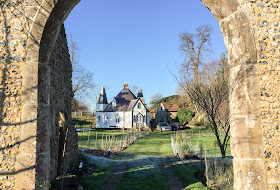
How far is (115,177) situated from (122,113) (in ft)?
90.6

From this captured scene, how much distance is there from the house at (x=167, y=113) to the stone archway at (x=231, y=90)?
115 feet

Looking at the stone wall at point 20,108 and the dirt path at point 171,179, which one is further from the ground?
the stone wall at point 20,108

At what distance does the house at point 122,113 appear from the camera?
114ft

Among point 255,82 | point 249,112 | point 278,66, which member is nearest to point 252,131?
point 249,112

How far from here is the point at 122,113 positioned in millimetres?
35500

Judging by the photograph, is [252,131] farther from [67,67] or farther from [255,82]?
[67,67]

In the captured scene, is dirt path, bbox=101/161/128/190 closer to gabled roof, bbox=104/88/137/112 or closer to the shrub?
the shrub

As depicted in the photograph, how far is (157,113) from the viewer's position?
137 feet

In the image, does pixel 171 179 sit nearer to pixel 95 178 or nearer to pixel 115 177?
pixel 115 177

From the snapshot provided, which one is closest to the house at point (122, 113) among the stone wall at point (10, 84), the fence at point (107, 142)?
the fence at point (107, 142)

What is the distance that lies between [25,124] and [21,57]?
1.26 meters

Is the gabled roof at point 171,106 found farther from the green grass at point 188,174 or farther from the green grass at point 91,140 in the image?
the green grass at point 188,174

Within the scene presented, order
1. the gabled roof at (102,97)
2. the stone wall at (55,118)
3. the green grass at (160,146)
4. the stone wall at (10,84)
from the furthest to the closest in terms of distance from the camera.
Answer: the gabled roof at (102,97) < the green grass at (160,146) < the stone wall at (55,118) < the stone wall at (10,84)

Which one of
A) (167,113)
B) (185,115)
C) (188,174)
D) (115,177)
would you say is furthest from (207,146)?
(167,113)
